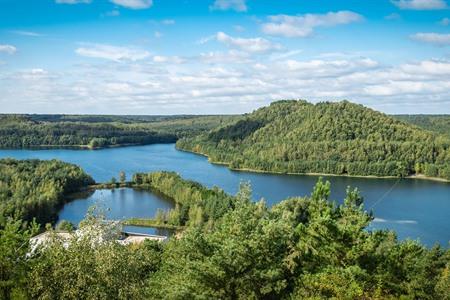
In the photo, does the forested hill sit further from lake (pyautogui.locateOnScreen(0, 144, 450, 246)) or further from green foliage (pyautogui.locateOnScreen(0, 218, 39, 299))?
green foliage (pyautogui.locateOnScreen(0, 218, 39, 299))

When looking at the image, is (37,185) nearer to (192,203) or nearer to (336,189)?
(192,203)

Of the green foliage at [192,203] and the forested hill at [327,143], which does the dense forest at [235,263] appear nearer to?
the green foliage at [192,203]

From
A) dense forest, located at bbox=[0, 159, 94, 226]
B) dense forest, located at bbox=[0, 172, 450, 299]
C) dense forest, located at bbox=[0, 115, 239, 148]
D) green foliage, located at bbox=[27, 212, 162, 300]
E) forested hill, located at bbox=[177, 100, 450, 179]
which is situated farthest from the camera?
dense forest, located at bbox=[0, 115, 239, 148]

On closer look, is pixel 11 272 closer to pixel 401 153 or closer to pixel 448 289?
pixel 448 289

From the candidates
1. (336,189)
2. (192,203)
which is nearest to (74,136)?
(336,189)

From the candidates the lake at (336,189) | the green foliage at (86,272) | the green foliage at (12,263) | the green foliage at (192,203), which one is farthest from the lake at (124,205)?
the green foliage at (86,272)

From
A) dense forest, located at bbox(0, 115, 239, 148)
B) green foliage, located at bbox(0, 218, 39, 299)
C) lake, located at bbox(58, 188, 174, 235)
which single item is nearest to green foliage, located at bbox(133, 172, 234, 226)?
lake, located at bbox(58, 188, 174, 235)
